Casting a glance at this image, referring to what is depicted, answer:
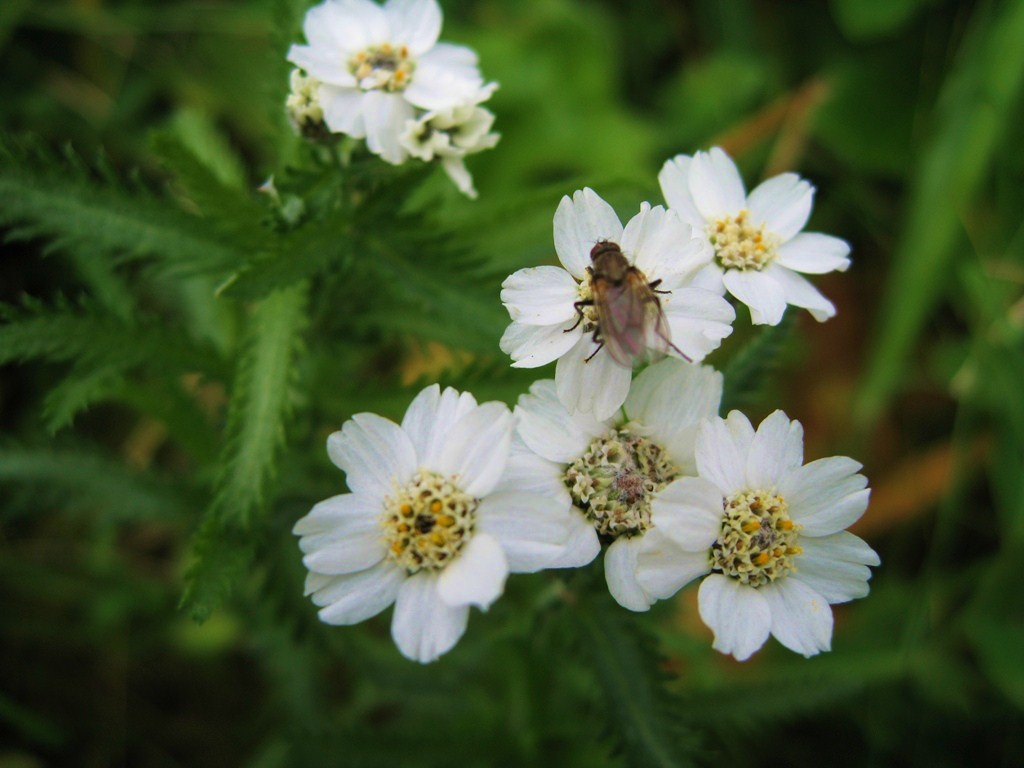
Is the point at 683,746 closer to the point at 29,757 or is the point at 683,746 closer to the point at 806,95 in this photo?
the point at 29,757

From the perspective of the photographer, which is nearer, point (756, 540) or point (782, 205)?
point (756, 540)

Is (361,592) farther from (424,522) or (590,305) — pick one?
(590,305)

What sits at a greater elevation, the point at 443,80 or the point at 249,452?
the point at 443,80

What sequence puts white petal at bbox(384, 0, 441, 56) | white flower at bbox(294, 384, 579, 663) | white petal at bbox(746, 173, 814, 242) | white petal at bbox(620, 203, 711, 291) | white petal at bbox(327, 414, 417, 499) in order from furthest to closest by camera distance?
white petal at bbox(384, 0, 441, 56)
white petal at bbox(746, 173, 814, 242)
white petal at bbox(620, 203, 711, 291)
white petal at bbox(327, 414, 417, 499)
white flower at bbox(294, 384, 579, 663)

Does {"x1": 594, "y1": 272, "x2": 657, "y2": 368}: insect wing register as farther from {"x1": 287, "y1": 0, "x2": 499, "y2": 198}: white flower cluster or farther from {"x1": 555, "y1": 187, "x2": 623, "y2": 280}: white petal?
{"x1": 287, "y1": 0, "x2": 499, "y2": 198}: white flower cluster

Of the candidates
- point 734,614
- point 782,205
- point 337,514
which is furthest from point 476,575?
point 782,205

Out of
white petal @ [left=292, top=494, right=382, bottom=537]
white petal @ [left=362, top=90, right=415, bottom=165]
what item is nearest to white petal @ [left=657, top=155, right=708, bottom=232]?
white petal @ [left=362, top=90, right=415, bottom=165]
